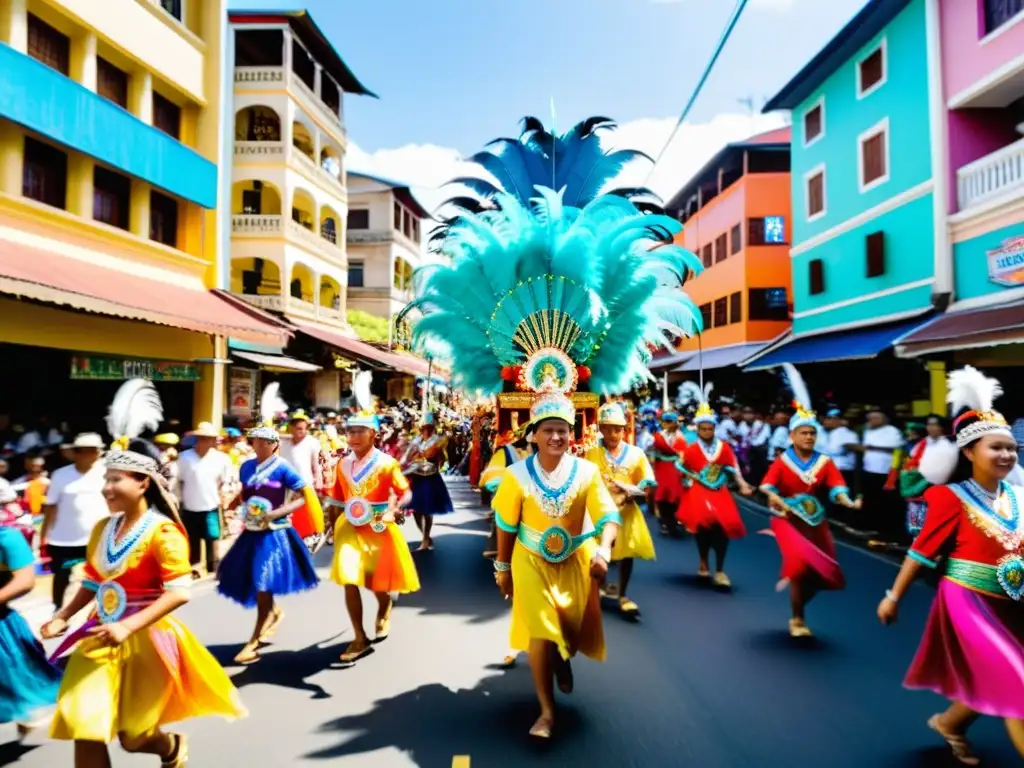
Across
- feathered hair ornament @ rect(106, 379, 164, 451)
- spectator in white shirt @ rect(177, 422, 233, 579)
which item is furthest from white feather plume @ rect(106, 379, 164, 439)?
spectator in white shirt @ rect(177, 422, 233, 579)

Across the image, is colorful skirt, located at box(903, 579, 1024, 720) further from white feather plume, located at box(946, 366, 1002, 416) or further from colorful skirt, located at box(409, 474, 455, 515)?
colorful skirt, located at box(409, 474, 455, 515)

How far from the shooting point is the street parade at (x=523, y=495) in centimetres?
355

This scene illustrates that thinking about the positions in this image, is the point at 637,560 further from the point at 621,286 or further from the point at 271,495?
the point at 271,495

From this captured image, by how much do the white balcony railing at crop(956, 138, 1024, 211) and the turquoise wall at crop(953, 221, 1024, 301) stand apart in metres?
0.66

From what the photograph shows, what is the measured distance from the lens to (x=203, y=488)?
750 cm

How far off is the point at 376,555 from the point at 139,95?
12505 mm

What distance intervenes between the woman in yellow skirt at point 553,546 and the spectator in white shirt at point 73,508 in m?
3.70

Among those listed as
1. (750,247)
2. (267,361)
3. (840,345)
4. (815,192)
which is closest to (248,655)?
(267,361)

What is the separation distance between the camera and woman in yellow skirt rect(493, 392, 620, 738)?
157 inches

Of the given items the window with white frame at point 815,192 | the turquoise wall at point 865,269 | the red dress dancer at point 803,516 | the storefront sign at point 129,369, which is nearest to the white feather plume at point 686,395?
the turquoise wall at point 865,269

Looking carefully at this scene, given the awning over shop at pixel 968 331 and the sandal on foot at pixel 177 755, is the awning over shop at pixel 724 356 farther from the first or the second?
the sandal on foot at pixel 177 755

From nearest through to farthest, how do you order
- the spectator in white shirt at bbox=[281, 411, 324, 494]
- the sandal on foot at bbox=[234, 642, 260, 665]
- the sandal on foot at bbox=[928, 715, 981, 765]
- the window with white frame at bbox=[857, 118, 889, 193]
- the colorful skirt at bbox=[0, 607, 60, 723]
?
the colorful skirt at bbox=[0, 607, 60, 723] < the sandal on foot at bbox=[928, 715, 981, 765] < the sandal on foot at bbox=[234, 642, 260, 665] < the spectator in white shirt at bbox=[281, 411, 324, 494] < the window with white frame at bbox=[857, 118, 889, 193]

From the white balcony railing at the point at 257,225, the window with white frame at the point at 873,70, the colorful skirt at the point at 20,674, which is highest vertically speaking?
the window with white frame at the point at 873,70

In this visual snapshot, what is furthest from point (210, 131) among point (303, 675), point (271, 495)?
point (303, 675)
